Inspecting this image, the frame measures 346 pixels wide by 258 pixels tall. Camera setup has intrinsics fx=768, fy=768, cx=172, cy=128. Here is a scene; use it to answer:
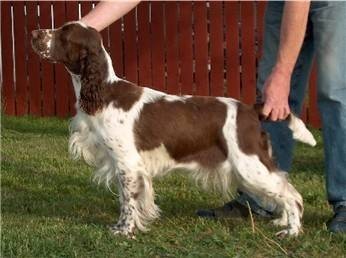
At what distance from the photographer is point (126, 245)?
14.5 feet

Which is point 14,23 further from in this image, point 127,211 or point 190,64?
point 127,211

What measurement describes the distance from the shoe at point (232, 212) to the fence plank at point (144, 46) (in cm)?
575

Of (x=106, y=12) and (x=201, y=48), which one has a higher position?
(x=106, y=12)

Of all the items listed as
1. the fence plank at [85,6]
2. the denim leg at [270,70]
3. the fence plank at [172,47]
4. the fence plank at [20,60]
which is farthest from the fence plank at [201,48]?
the denim leg at [270,70]

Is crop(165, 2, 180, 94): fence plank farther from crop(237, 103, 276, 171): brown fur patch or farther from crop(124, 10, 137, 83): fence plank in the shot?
crop(237, 103, 276, 171): brown fur patch

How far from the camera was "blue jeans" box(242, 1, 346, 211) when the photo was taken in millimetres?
4719

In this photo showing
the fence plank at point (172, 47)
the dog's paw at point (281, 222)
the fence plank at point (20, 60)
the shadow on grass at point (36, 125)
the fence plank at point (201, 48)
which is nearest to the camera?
the dog's paw at point (281, 222)

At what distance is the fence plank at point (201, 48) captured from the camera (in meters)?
10.4

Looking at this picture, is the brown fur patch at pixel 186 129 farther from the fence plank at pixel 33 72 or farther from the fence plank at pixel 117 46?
the fence plank at pixel 33 72

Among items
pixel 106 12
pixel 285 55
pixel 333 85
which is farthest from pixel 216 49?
pixel 285 55

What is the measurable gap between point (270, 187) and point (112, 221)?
1.09 meters

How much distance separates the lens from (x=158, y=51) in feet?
35.2

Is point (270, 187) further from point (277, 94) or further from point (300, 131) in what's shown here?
point (277, 94)

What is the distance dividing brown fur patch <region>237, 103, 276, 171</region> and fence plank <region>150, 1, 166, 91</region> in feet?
20.2
